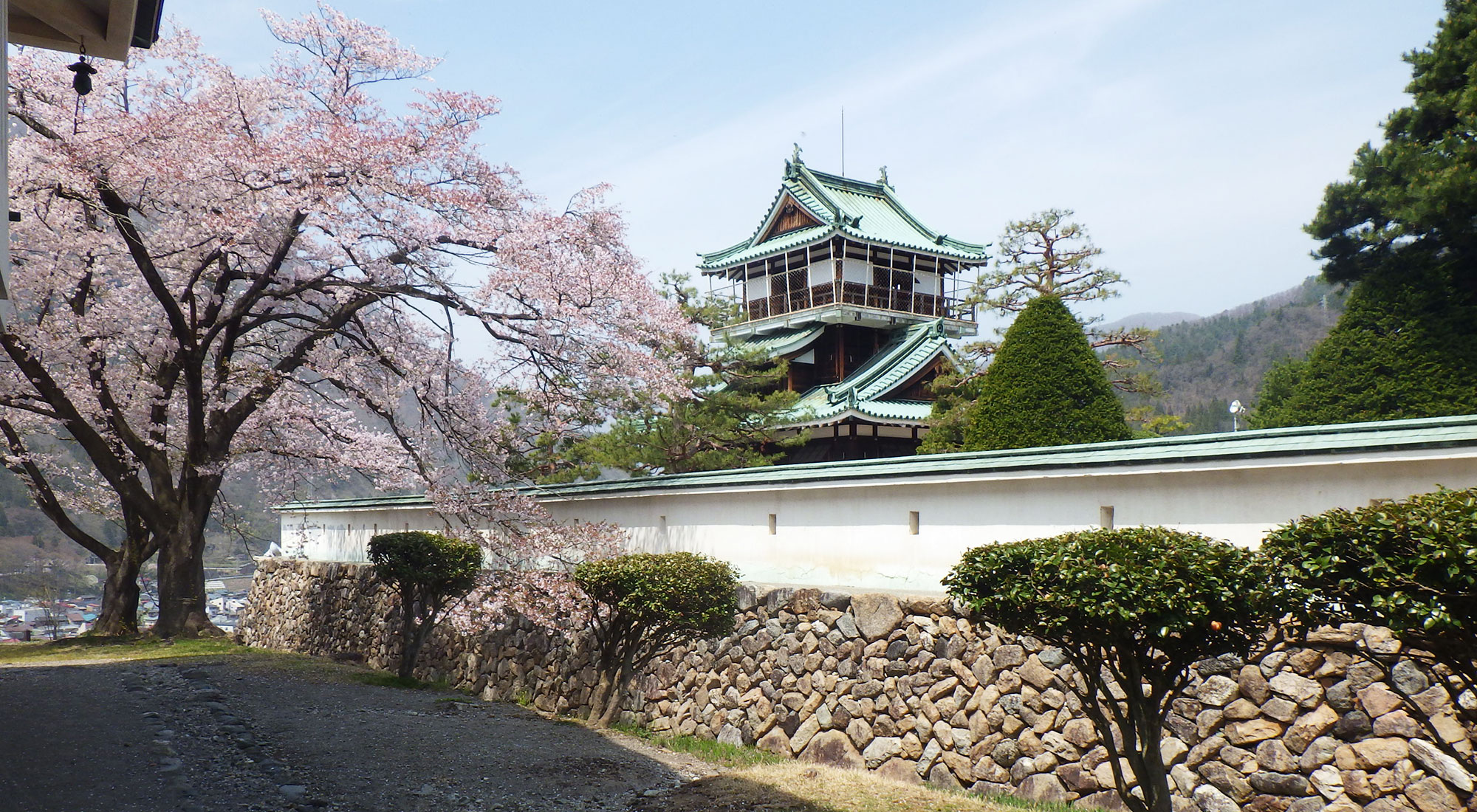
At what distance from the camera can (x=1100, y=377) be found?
526 inches

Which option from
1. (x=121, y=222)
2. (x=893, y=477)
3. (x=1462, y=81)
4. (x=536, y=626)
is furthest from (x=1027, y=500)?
(x=1462, y=81)

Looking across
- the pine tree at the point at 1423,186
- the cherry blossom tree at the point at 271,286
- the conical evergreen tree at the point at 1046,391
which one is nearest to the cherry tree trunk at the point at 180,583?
the cherry blossom tree at the point at 271,286

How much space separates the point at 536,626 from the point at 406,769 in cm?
519

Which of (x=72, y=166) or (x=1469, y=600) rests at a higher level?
(x=72, y=166)

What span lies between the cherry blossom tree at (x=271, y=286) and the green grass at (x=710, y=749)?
8.80ft

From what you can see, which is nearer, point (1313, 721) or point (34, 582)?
point (1313, 721)

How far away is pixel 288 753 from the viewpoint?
838cm

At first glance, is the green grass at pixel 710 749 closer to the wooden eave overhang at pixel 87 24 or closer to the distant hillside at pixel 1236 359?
the wooden eave overhang at pixel 87 24

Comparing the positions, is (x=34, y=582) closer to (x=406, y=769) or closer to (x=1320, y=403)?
(x=406, y=769)

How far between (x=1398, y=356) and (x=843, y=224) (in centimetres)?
1337

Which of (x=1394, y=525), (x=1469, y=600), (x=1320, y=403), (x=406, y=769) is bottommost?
(x=406, y=769)

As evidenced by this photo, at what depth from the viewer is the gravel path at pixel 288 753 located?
7051mm

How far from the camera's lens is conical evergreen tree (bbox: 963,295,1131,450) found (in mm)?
13070

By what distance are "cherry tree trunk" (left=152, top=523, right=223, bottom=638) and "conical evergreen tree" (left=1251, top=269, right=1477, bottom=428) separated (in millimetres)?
17386
